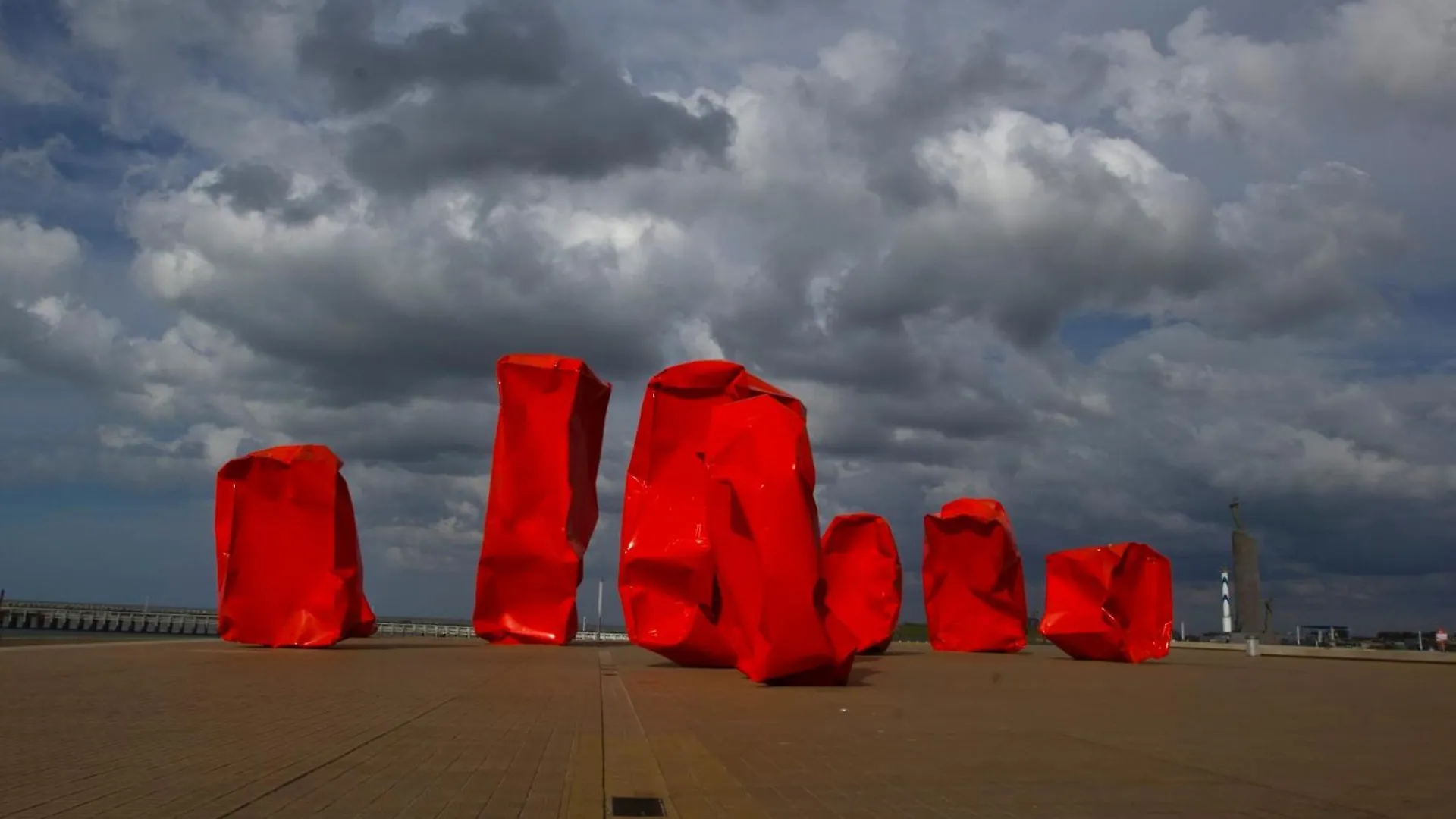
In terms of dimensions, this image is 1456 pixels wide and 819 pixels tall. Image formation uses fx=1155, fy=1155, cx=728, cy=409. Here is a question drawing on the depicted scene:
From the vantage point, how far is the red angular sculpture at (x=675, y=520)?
64.7 feet

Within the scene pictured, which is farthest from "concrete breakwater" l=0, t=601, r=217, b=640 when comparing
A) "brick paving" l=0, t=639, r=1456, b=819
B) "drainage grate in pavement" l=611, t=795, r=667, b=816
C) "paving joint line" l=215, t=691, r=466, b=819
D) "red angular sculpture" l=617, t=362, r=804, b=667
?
"drainage grate in pavement" l=611, t=795, r=667, b=816

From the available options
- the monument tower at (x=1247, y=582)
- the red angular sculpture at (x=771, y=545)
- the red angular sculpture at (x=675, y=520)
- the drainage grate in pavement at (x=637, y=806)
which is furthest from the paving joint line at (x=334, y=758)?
the monument tower at (x=1247, y=582)

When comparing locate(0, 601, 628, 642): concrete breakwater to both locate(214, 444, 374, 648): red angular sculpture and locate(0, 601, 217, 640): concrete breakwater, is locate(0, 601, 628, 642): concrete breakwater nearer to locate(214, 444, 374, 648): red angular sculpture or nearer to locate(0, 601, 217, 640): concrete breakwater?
locate(0, 601, 217, 640): concrete breakwater

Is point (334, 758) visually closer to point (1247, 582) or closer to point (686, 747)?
point (686, 747)

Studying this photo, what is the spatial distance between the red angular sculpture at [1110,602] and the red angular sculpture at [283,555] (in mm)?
15999

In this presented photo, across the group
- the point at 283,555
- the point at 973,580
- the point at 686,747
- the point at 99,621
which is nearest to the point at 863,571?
the point at 973,580

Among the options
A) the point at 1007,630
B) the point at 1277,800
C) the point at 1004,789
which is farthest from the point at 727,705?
the point at 1007,630

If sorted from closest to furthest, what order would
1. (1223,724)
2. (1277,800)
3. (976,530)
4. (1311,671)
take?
1. (1277,800)
2. (1223,724)
3. (1311,671)
4. (976,530)

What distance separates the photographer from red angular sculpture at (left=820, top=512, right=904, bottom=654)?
92.6 feet

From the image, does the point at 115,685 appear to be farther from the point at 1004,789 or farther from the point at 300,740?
the point at 1004,789

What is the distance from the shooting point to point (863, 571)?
1116 inches

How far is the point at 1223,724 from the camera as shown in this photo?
11555mm

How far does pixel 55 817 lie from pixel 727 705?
7.69m

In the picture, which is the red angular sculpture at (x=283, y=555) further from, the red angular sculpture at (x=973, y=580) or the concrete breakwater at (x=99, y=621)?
the concrete breakwater at (x=99, y=621)
